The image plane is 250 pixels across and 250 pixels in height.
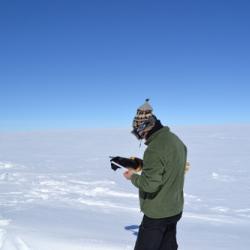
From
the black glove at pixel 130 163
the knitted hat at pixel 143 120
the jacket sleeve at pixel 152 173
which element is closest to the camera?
the jacket sleeve at pixel 152 173

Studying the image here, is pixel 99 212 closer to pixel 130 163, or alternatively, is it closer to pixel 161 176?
pixel 130 163

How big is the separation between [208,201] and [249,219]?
5.21ft

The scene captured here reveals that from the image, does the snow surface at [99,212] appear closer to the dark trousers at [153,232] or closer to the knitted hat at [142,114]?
the dark trousers at [153,232]

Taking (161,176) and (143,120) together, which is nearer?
(161,176)

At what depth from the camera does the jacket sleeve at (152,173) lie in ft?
8.21

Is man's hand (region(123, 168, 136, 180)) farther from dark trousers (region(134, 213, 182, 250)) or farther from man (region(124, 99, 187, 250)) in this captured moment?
dark trousers (region(134, 213, 182, 250))

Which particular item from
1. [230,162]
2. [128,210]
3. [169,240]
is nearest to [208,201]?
[128,210]

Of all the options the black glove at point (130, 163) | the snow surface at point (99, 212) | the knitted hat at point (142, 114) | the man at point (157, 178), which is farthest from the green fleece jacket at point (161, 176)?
the snow surface at point (99, 212)

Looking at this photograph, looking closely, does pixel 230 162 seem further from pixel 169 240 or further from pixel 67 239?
pixel 169 240

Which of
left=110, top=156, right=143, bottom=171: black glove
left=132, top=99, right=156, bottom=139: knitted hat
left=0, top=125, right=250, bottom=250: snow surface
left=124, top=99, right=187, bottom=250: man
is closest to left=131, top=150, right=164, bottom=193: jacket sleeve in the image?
left=124, top=99, right=187, bottom=250: man

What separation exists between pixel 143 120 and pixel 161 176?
403mm

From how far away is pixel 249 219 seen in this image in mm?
6641

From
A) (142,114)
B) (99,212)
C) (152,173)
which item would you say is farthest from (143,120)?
(99,212)

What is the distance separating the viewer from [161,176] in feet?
8.32
